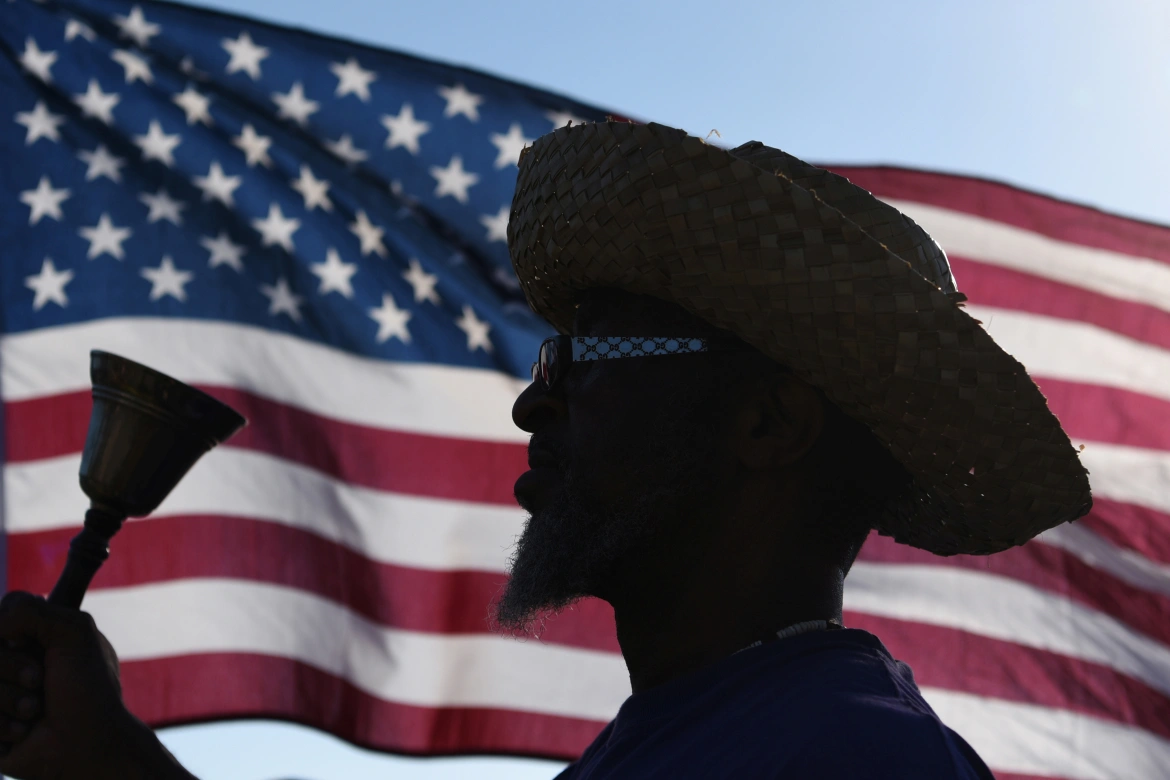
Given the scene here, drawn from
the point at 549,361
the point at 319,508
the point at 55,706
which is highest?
the point at 549,361

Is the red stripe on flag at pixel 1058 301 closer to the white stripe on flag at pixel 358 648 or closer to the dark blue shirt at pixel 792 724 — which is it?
the white stripe on flag at pixel 358 648

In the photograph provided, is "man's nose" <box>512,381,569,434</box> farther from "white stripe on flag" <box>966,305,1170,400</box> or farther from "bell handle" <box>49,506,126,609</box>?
"white stripe on flag" <box>966,305,1170,400</box>

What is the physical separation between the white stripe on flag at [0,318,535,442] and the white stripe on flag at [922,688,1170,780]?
7.79 feet

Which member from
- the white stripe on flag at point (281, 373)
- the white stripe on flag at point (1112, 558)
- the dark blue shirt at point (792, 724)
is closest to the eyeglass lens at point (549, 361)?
the dark blue shirt at point (792, 724)

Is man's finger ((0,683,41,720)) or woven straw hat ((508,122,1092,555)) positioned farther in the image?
man's finger ((0,683,41,720))

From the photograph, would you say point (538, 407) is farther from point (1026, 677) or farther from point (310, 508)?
point (1026, 677)

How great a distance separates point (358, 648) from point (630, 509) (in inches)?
118

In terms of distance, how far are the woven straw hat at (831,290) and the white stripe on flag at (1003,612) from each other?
312 centimetres

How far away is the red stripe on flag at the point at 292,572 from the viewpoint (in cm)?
462

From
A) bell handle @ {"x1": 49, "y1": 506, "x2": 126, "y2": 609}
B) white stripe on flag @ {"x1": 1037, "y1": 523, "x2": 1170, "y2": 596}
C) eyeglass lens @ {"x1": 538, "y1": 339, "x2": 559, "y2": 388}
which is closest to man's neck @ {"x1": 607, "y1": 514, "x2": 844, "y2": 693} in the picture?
eyeglass lens @ {"x1": 538, "y1": 339, "x2": 559, "y2": 388}

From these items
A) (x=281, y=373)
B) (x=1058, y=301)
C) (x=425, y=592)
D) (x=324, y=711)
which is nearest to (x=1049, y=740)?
(x=1058, y=301)

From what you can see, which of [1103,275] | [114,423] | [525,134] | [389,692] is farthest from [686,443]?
[1103,275]

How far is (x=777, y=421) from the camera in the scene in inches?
84.4

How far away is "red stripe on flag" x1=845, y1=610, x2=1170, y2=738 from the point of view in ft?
17.2
